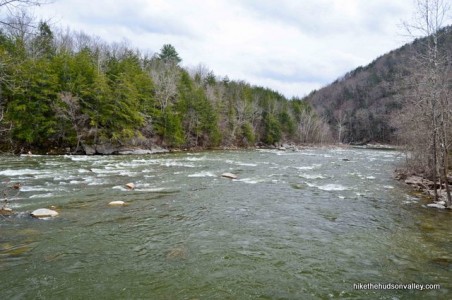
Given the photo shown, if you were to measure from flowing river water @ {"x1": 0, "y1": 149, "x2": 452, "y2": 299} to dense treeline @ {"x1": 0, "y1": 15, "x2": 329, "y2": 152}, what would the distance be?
1344 cm

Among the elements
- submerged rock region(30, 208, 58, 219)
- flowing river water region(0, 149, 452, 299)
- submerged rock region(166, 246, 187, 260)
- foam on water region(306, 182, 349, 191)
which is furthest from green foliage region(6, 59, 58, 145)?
submerged rock region(166, 246, 187, 260)

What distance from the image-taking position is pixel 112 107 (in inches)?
1602

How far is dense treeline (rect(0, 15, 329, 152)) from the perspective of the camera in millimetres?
Answer: 35719

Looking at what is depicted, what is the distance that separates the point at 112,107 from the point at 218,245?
36804mm

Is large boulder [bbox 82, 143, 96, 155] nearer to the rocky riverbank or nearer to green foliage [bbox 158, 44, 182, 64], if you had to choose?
the rocky riverbank

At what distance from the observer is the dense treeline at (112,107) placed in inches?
1406

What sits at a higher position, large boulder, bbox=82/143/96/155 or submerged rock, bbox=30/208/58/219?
large boulder, bbox=82/143/96/155

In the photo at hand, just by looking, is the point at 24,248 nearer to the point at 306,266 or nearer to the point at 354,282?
the point at 306,266

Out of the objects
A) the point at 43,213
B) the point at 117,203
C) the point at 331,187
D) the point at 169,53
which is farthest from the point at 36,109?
the point at 169,53

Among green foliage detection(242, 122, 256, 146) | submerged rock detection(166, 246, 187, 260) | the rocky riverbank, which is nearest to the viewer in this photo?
submerged rock detection(166, 246, 187, 260)

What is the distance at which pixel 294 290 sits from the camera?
591 cm

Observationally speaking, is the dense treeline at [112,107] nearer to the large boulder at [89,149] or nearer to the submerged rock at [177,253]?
the large boulder at [89,149]

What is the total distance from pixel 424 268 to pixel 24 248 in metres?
9.58

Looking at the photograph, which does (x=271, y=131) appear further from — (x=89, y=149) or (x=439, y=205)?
(x=439, y=205)
